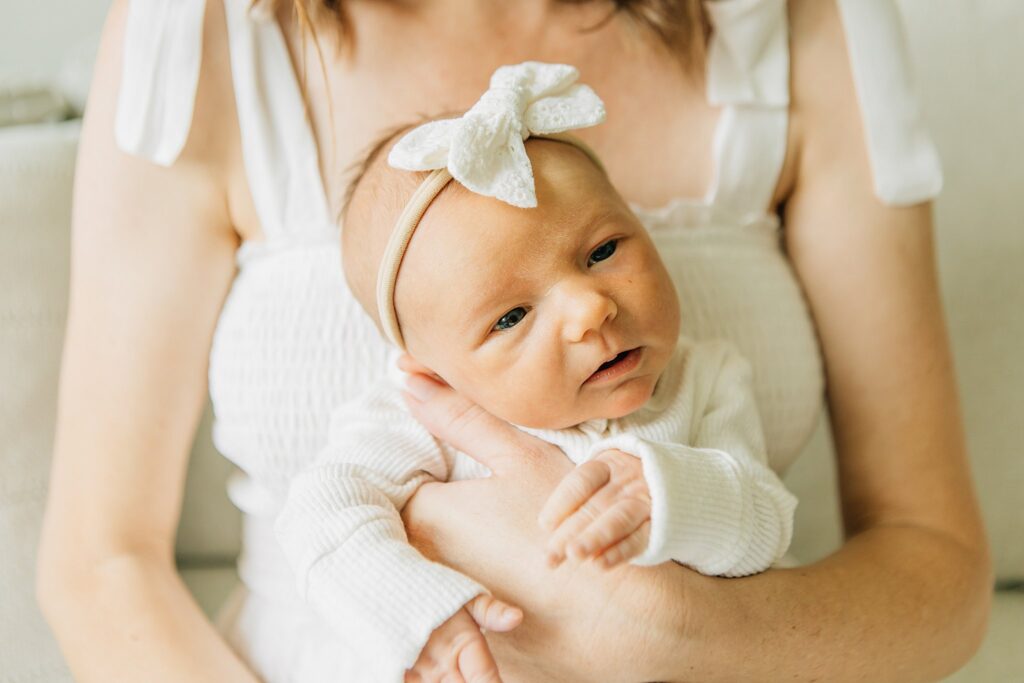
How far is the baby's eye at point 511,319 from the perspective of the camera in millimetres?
830

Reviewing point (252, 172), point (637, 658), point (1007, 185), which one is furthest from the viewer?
point (1007, 185)

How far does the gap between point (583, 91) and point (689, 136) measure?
0.29 meters

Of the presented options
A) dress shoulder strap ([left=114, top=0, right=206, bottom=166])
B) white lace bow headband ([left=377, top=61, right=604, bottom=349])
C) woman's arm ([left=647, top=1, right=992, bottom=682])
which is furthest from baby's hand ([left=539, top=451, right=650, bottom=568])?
dress shoulder strap ([left=114, top=0, right=206, bottom=166])

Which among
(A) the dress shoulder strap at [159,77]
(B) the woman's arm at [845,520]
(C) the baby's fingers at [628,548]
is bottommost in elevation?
(B) the woman's arm at [845,520]

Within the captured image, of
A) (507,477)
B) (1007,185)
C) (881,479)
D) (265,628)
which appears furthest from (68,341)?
(1007,185)

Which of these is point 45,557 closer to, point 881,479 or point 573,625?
point 573,625

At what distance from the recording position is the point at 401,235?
2.76 ft

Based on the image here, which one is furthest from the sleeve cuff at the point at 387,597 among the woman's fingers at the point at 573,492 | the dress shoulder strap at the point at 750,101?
the dress shoulder strap at the point at 750,101

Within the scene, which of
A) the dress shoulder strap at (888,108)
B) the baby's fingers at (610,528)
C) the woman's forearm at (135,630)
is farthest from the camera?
the dress shoulder strap at (888,108)

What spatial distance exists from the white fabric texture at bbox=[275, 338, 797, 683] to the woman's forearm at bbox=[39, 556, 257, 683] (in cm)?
26

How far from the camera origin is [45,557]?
110cm

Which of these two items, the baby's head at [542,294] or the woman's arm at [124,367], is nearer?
the baby's head at [542,294]

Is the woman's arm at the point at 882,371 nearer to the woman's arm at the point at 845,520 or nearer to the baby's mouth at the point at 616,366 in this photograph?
the woman's arm at the point at 845,520

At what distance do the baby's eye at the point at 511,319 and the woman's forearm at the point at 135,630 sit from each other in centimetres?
50
